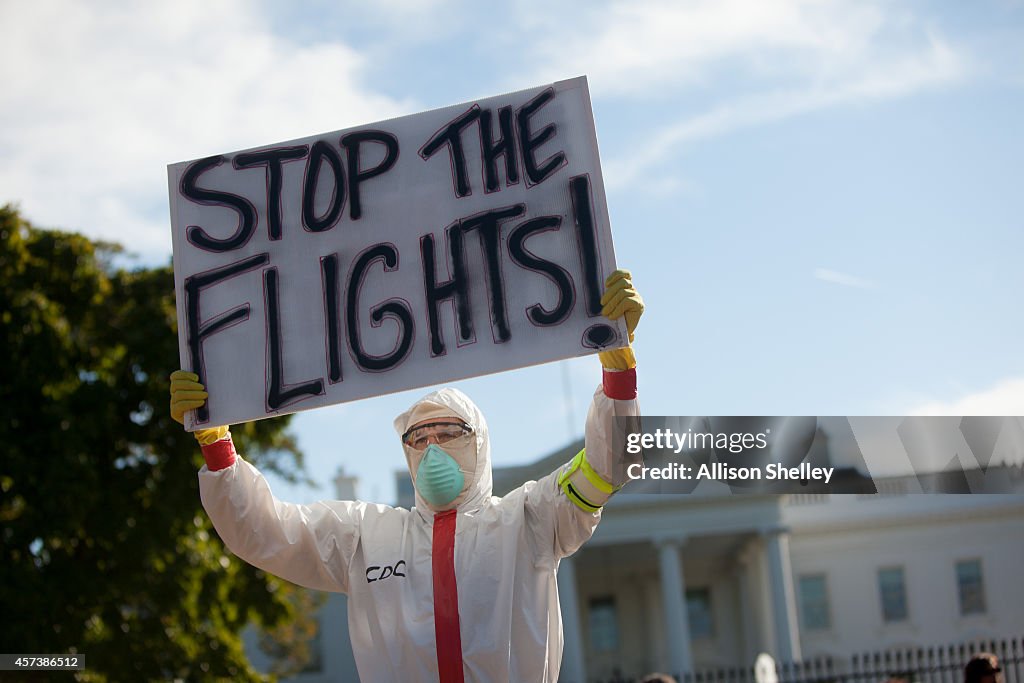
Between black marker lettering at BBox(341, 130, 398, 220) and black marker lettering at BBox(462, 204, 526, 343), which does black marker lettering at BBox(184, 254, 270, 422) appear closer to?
black marker lettering at BBox(341, 130, 398, 220)

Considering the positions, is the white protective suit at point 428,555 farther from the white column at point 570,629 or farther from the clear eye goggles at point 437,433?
the white column at point 570,629

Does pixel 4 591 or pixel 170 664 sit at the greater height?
pixel 4 591

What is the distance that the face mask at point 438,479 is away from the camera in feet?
14.4

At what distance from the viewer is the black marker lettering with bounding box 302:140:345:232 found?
468 centimetres

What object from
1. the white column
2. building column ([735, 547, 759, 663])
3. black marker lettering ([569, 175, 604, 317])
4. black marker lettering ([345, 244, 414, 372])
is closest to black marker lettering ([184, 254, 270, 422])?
black marker lettering ([345, 244, 414, 372])

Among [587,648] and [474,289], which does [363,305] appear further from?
[587,648]

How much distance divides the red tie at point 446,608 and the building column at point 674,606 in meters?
35.0

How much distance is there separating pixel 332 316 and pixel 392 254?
307 millimetres

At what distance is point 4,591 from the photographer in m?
13.5

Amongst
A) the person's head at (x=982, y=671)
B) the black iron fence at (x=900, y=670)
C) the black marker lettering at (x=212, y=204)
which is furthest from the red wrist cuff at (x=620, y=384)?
the black iron fence at (x=900, y=670)

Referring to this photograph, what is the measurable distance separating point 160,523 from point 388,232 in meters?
10.8

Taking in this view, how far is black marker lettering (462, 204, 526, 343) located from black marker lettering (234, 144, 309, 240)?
720 mm

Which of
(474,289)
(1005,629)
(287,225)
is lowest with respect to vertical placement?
(1005,629)

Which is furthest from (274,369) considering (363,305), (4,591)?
(4,591)
